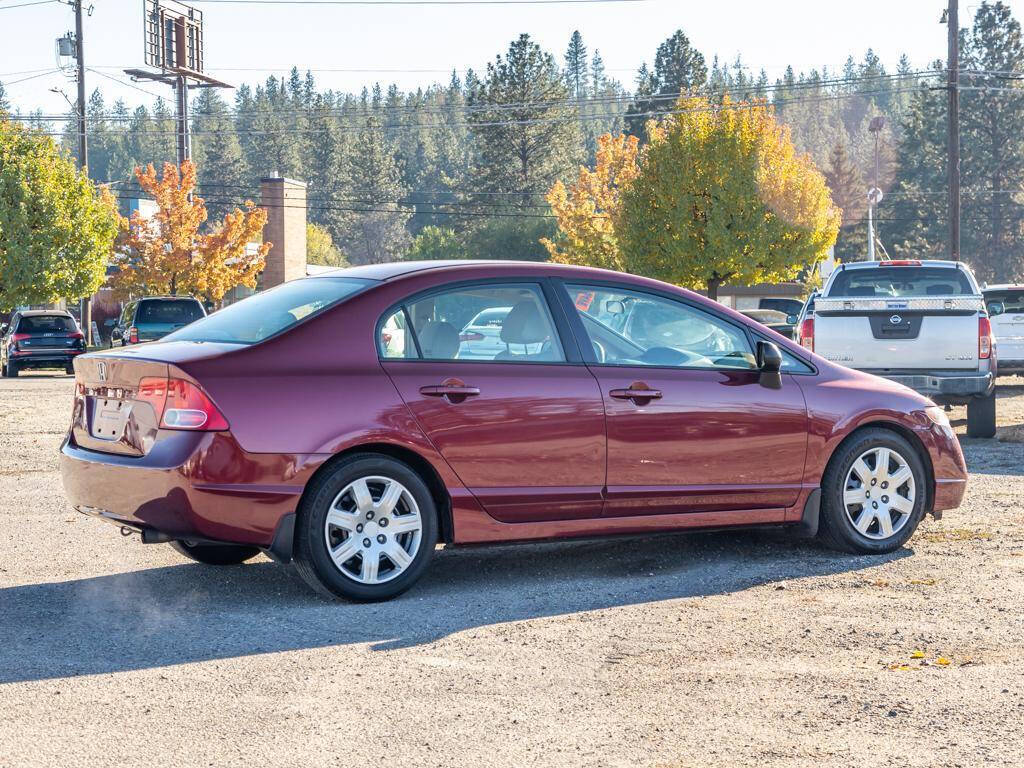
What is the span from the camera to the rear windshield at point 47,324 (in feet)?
106

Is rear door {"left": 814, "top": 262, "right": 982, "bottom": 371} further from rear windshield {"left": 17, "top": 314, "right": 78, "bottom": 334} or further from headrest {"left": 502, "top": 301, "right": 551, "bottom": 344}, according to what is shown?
rear windshield {"left": 17, "top": 314, "right": 78, "bottom": 334}

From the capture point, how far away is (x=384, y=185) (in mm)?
119500

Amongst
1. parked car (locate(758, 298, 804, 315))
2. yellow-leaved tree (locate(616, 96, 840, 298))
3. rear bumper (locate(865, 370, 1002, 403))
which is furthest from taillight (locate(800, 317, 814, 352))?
parked car (locate(758, 298, 804, 315))

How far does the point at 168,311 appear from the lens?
31.2 m

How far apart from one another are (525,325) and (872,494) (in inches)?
92.9

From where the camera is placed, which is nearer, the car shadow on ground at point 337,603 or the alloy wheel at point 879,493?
the car shadow on ground at point 337,603

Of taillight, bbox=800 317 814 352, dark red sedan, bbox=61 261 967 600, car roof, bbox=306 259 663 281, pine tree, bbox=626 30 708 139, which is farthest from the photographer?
pine tree, bbox=626 30 708 139

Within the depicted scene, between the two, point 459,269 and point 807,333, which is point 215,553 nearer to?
point 459,269

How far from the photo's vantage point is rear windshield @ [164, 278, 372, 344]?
22.6ft

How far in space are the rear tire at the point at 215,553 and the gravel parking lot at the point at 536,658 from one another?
3.0 inches

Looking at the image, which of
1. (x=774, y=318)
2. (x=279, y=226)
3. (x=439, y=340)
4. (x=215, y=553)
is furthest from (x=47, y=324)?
(x=279, y=226)

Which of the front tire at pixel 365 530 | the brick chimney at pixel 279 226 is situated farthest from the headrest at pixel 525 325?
the brick chimney at pixel 279 226

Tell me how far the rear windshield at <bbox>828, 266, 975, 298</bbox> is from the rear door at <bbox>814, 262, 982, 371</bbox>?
629 millimetres

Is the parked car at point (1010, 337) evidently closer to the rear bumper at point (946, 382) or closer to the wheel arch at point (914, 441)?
the rear bumper at point (946, 382)
